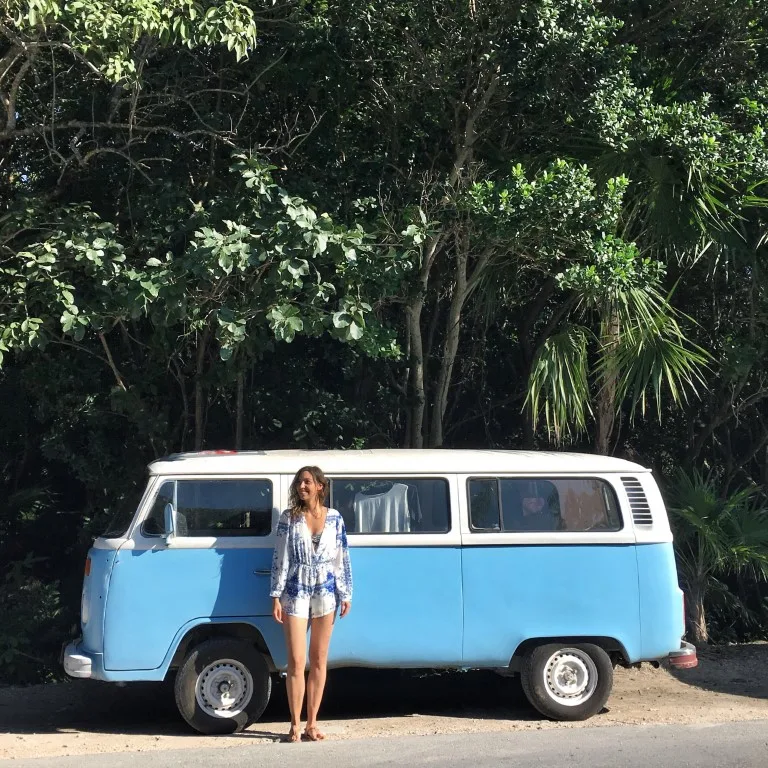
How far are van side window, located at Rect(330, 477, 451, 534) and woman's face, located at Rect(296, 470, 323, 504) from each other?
1.92 feet

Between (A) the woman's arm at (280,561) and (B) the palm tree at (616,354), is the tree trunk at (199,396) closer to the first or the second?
(B) the palm tree at (616,354)

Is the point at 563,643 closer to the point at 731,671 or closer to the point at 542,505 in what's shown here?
the point at 542,505

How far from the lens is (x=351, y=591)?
6.94m

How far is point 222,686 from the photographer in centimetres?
724

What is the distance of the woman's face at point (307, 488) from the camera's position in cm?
679

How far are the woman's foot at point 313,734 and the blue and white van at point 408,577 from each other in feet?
1.47

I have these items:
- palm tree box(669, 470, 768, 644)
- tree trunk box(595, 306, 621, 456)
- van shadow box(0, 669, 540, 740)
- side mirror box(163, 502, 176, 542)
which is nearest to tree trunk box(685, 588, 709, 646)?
palm tree box(669, 470, 768, 644)

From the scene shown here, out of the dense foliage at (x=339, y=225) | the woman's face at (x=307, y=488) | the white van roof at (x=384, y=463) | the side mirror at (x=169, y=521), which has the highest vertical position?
the dense foliage at (x=339, y=225)

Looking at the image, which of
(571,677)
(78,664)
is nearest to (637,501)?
(571,677)

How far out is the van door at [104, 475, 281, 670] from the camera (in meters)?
7.03

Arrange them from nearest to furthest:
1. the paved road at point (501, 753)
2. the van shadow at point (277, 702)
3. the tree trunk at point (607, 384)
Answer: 1. the paved road at point (501, 753)
2. the van shadow at point (277, 702)
3. the tree trunk at point (607, 384)

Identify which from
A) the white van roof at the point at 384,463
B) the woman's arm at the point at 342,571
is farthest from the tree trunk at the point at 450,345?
the woman's arm at the point at 342,571

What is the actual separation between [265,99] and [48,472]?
16.2 feet

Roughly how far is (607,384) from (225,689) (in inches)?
185
